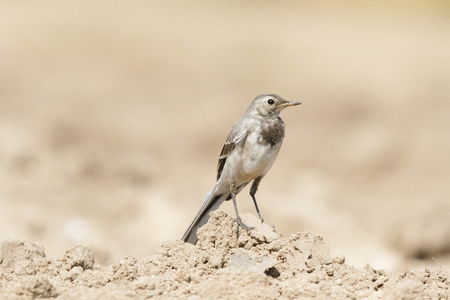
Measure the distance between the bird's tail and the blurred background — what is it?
9.65 feet

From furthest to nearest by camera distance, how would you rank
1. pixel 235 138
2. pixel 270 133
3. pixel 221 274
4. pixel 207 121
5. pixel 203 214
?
pixel 207 121 → pixel 203 214 → pixel 235 138 → pixel 270 133 → pixel 221 274

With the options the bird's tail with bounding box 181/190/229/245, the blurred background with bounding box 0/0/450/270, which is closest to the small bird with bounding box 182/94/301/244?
the bird's tail with bounding box 181/190/229/245

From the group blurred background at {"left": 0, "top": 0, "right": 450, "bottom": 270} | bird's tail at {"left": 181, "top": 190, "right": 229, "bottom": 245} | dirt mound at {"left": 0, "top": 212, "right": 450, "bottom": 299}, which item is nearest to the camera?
dirt mound at {"left": 0, "top": 212, "right": 450, "bottom": 299}

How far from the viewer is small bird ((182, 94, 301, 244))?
30.5ft

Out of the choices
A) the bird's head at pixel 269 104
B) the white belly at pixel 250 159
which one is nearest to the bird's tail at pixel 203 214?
the white belly at pixel 250 159

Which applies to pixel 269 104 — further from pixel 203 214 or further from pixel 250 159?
pixel 203 214

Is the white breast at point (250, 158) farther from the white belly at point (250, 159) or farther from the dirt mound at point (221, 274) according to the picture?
the dirt mound at point (221, 274)

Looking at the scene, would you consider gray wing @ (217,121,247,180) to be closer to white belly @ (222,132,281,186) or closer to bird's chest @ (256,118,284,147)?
white belly @ (222,132,281,186)

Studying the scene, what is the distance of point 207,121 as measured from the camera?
75.3ft

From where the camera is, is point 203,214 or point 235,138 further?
point 203,214

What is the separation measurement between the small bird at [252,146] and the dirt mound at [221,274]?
0.88 meters

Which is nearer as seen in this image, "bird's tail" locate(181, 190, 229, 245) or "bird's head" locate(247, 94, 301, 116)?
"bird's tail" locate(181, 190, 229, 245)

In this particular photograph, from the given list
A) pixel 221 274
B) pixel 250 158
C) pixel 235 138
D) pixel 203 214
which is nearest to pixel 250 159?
pixel 250 158

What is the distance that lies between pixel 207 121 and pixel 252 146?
13.7 metres
